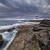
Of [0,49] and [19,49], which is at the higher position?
[19,49]

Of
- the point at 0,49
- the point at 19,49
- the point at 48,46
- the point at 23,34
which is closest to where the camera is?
the point at 19,49

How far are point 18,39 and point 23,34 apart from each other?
0.96 feet

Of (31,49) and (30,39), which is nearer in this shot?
(31,49)

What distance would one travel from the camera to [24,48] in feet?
8.92

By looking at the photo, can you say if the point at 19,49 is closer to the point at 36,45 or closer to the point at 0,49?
the point at 36,45

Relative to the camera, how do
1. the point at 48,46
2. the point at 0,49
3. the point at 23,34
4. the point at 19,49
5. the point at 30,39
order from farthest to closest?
the point at 0,49 → the point at 48,46 → the point at 23,34 → the point at 30,39 → the point at 19,49

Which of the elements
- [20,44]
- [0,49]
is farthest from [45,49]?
[0,49]

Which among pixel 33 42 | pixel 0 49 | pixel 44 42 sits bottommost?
pixel 0 49

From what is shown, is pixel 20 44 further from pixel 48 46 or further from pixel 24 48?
pixel 48 46

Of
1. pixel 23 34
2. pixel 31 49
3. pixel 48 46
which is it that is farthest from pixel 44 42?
pixel 31 49

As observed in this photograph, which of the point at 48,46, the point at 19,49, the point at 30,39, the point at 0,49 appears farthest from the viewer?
the point at 0,49

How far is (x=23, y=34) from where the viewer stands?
3.33 meters

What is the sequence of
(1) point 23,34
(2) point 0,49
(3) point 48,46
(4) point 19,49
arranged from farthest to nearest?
(2) point 0,49 → (3) point 48,46 → (1) point 23,34 → (4) point 19,49

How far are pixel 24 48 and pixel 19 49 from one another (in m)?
0.11
